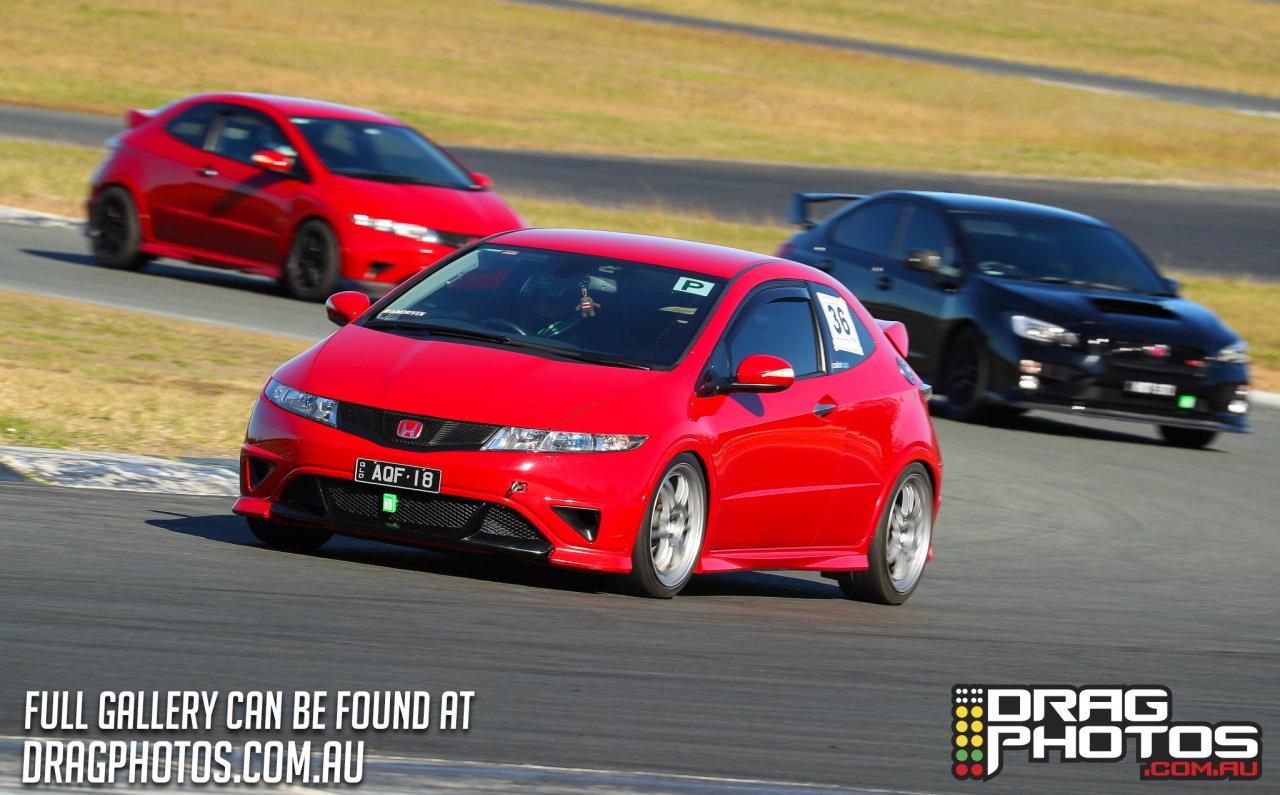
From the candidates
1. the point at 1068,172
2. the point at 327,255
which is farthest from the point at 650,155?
the point at 327,255

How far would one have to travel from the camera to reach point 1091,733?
7.33m

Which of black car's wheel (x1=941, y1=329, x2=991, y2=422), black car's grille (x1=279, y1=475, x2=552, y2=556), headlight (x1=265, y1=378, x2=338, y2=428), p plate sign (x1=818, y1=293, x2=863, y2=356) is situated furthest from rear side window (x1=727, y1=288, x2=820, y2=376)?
black car's wheel (x1=941, y1=329, x2=991, y2=422)

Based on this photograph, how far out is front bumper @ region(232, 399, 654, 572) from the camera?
27.7 ft

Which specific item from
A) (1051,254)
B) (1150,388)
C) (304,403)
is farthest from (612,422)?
(1051,254)

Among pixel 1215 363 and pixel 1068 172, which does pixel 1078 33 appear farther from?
pixel 1215 363

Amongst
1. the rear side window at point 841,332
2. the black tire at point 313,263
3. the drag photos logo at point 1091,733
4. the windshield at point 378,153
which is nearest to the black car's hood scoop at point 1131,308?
the windshield at point 378,153

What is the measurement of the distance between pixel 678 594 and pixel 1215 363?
8.61m

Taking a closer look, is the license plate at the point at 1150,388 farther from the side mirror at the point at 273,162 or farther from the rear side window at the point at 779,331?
the side mirror at the point at 273,162

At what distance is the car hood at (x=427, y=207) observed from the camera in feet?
63.6

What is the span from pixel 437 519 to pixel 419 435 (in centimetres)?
33

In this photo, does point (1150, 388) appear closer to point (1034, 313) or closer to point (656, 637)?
point (1034, 313)

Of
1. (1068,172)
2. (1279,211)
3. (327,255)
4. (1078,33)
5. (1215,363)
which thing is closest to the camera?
(1215,363)

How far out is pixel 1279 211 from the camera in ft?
134

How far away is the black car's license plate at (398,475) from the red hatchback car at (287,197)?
1072cm
